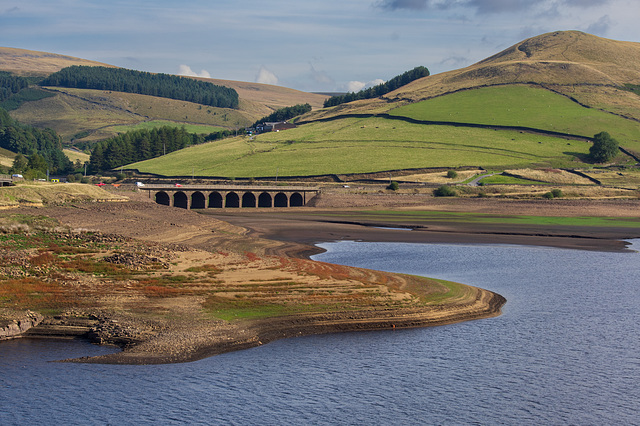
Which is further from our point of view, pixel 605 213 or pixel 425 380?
pixel 605 213

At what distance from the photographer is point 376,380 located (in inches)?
1299

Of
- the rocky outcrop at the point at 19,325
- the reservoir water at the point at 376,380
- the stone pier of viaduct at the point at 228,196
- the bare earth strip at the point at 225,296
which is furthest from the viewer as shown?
the stone pier of viaduct at the point at 228,196

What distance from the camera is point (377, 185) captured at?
175 meters

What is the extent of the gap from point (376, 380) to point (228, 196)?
412 ft

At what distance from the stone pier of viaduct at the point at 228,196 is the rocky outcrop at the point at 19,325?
104m

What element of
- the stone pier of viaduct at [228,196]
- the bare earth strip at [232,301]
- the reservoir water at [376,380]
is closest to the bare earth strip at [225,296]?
the bare earth strip at [232,301]

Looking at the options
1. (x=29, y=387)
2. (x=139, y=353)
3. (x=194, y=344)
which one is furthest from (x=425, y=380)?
(x=29, y=387)

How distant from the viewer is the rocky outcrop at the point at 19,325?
119 ft

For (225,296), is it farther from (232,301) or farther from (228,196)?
(228,196)

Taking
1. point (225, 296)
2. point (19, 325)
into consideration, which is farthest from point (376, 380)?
point (19, 325)

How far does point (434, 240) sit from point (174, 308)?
5303 cm

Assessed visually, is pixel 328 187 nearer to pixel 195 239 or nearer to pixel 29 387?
pixel 195 239

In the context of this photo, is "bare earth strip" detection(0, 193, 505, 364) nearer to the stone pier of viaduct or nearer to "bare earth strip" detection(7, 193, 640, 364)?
"bare earth strip" detection(7, 193, 640, 364)

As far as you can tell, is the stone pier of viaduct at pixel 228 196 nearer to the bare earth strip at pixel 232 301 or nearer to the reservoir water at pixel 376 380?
the bare earth strip at pixel 232 301
